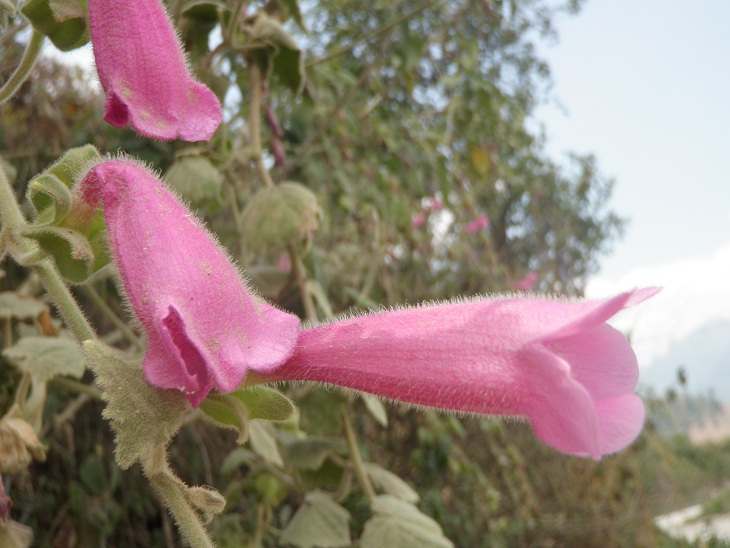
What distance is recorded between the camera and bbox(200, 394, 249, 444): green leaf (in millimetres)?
353

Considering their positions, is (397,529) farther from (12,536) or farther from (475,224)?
(475,224)

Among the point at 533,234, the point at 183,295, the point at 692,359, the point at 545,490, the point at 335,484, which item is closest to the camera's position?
the point at 183,295

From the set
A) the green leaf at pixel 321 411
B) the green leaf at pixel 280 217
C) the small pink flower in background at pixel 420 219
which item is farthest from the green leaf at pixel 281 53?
the small pink flower in background at pixel 420 219

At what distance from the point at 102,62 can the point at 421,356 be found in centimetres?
24

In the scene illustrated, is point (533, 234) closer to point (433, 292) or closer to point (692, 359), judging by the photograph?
point (433, 292)

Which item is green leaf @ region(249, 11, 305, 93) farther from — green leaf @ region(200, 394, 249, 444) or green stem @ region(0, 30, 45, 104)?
green leaf @ region(200, 394, 249, 444)

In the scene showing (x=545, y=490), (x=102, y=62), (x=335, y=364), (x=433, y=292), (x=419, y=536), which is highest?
(x=102, y=62)

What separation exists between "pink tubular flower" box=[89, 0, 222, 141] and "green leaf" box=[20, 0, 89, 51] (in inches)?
1.6

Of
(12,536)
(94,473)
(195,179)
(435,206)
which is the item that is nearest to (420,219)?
(435,206)

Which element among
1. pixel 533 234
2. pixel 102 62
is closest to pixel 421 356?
pixel 102 62

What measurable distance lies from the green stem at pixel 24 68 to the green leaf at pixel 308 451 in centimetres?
53

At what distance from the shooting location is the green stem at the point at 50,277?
35cm

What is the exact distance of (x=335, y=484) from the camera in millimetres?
940

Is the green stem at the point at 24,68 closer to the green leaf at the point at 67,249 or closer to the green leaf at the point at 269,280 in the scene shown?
the green leaf at the point at 67,249
